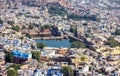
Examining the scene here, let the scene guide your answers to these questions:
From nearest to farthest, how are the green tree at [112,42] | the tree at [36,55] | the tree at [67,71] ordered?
the tree at [67,71] < the tree at [36,55] < the green tree at [112,42]

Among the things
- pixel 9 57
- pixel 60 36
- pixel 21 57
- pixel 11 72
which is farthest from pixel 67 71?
pixel 60 36

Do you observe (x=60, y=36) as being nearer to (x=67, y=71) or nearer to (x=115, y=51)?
(x=115, y=51)

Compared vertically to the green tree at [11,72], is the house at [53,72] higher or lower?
lower

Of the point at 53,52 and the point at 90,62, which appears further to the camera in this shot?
the point at 53,52

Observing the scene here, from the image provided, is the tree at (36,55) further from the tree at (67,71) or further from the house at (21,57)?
the tree at (67,71)

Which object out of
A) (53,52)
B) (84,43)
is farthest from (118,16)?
(53,52)

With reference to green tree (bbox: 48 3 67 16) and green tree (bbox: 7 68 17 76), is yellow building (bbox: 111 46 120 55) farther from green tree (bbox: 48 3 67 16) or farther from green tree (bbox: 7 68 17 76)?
green tree (bbox: 48 3 67 16)

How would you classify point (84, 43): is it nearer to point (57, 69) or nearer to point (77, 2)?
point (57, 69)

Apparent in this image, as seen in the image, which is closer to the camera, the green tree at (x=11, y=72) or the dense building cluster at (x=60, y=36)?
the green tree at (x=11, y=72)

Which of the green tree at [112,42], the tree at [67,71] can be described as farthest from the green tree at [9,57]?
the green tree at [112,42]

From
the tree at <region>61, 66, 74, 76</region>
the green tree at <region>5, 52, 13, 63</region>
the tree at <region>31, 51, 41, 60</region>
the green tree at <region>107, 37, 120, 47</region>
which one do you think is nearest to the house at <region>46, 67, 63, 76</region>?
the tree at <region>61, 66, 74, 76</region>

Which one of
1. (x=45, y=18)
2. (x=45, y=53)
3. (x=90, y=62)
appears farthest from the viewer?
(x=45, y=18)
